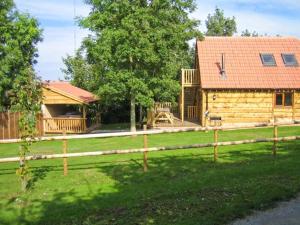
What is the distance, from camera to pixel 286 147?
50.3 ft

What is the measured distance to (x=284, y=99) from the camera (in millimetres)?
28797

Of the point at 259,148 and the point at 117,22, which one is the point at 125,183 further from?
the point at 117,22

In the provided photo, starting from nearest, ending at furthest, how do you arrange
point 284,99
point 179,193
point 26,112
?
point 179,193
point 26,112
point 284,99

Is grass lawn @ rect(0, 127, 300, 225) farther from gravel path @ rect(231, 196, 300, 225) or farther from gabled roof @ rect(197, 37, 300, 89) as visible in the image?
gabled roof @ rect(197, 37, 300, 89)

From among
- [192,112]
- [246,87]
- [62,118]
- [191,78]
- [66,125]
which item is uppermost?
[191,78]

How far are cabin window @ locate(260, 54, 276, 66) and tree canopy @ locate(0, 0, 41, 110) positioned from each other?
654 inches

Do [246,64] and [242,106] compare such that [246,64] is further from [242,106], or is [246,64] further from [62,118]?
[62,118]

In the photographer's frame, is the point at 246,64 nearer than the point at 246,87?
No

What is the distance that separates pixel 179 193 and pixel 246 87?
2023cm

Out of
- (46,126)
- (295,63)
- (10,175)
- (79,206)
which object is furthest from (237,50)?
(79,206)

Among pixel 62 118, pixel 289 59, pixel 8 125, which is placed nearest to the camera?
pixel 8 125

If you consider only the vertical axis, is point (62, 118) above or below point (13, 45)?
below

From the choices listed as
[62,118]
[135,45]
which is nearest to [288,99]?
[135,45]

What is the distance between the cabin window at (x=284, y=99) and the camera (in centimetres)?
2875
